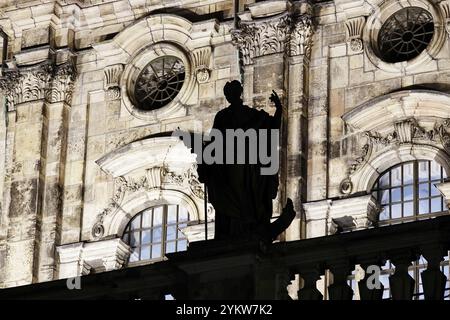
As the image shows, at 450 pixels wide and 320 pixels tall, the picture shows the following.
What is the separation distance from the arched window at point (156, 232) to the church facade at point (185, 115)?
22mm

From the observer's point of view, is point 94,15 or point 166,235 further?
point 94,15

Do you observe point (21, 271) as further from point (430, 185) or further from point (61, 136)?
point (430, 185)

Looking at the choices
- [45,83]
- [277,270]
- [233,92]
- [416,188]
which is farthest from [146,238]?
[277,270]

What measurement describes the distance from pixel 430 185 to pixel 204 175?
9.53 m

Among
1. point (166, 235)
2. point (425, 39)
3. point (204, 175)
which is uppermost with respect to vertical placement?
point (425, 39)

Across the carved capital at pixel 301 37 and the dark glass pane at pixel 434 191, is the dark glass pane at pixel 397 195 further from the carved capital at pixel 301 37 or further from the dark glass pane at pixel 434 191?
the carved capital at pixel 301 37

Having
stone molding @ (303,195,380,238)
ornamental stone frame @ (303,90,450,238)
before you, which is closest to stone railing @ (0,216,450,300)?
stone molding @ (303,195,380,238)

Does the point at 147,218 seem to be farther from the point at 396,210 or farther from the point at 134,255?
the point at 396,210

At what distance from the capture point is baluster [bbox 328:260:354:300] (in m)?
15.5

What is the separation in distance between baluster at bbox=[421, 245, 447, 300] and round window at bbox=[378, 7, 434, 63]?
1140 centimetres

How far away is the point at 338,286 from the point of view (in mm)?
15562
